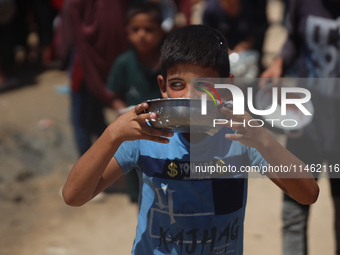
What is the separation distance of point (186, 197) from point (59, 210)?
Answer: 2825 millimetres

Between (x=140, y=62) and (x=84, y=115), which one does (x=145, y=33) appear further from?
(x=84, y=115)

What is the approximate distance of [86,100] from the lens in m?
4.48

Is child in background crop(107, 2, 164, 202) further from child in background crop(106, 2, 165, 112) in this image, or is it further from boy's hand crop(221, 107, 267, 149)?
boy's hand crop(221, 107, 267, 149)

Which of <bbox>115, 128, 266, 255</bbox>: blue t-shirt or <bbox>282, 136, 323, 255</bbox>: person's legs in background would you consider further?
<bbox>282, 136, 323, 255</bbox>: person's legs in background

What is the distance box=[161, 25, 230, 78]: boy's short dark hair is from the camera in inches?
66.4

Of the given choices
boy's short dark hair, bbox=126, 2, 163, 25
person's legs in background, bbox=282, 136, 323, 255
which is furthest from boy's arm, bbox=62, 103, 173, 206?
boy's short dark hair, bbox=126, 2, 163, 25

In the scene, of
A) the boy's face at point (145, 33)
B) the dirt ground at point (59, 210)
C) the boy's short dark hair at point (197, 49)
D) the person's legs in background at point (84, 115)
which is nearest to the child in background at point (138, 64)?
the boy's face at point (145, 33)

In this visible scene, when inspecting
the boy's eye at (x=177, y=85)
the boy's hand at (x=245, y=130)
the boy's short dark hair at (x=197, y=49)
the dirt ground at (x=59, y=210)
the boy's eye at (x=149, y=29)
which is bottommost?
the dirt ground at (x=59, y=210)

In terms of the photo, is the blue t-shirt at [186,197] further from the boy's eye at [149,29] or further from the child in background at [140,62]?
the boy's eye at [149,29]

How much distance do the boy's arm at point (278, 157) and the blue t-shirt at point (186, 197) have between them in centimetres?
13

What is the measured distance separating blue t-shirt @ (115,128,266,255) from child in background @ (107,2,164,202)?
1781mm

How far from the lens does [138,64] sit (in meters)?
3.58

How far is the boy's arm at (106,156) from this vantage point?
1487 mm

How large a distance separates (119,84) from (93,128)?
1.12 metres
